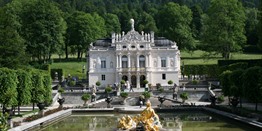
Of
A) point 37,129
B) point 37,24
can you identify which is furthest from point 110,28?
point 37,129

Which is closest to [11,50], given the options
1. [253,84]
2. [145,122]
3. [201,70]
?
[201,70]

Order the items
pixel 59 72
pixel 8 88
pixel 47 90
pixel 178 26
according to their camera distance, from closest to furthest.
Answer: pixel 8 88
pixel 47 90
pixel 59 72
pixel 178 26

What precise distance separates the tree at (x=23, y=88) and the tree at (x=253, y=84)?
1665 centimetres

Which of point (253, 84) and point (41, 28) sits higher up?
point (41, 28)

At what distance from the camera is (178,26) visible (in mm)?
81750

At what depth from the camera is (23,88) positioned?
128ft

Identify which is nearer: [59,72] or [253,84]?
[253,84]

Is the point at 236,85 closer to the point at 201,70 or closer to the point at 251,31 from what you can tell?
the point at 201,70

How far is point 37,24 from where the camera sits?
71625 millimetres

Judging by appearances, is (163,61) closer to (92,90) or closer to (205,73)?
(205,73)

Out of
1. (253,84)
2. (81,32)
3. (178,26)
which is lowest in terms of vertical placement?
(253,84)

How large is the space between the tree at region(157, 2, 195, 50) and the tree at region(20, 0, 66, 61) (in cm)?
1805

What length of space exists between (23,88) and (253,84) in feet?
56.7

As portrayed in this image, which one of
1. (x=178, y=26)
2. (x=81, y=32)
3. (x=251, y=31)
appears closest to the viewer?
(x=81, y=32)
